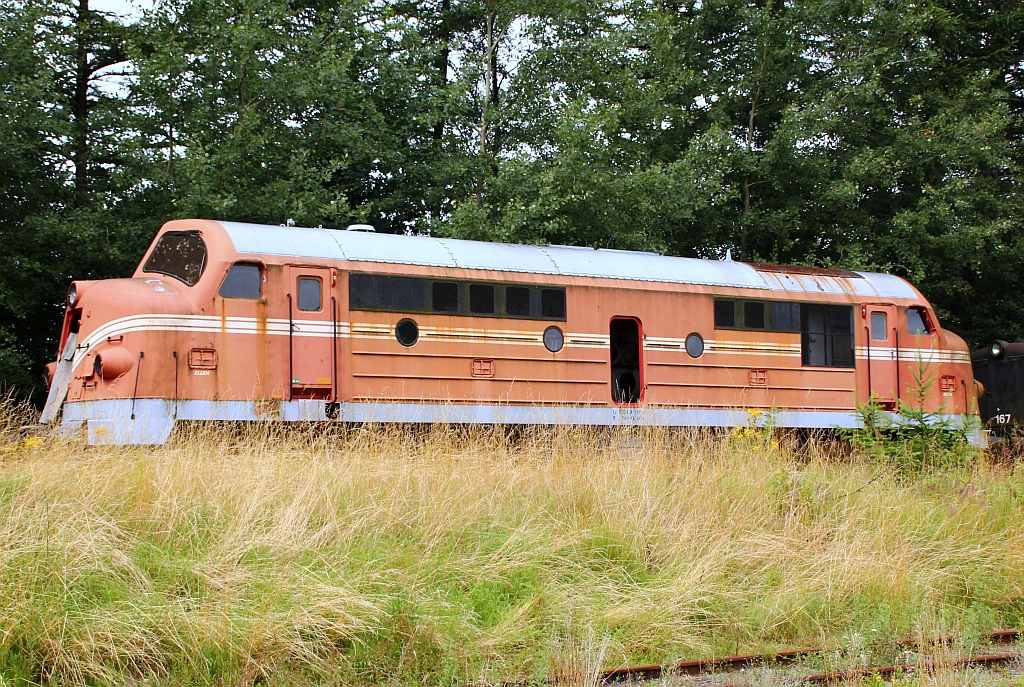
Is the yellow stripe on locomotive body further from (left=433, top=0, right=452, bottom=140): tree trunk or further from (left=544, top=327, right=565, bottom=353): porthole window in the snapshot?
(left=433, top=0, right=452, bottom=140): tree trunk

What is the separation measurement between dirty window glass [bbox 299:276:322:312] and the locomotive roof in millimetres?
324

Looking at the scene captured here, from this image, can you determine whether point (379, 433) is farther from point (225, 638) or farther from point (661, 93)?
point (661, 93)

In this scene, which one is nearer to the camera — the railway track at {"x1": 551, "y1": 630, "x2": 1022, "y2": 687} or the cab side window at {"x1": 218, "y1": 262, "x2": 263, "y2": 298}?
the railway track at {"x1": 551, "y1": 630, "x2": 1022, "y2": 687}

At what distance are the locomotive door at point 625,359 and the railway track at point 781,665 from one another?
8.67m

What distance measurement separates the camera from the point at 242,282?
40.4ft

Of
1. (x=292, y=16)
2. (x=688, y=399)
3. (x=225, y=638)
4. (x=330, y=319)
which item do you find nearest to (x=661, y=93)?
(x=292, y=16)

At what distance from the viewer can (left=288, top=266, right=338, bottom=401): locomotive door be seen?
12.5 metres

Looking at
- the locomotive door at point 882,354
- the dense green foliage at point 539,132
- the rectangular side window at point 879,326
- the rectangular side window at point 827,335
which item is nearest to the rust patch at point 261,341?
the dense green foliage at point 539,132

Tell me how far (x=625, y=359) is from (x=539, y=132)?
8.63 metres

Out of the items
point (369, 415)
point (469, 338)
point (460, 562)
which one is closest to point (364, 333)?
point (369, 415)

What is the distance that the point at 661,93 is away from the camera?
22641 mm

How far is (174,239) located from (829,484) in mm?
8537

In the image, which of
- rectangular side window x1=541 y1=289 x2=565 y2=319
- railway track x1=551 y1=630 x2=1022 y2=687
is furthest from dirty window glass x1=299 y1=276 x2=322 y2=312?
railway track x1=551 y1=630 x2=1022 y2=687

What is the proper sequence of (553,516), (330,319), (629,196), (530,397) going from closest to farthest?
(553,516)
(330,319)
(530,397)
(629,196)
